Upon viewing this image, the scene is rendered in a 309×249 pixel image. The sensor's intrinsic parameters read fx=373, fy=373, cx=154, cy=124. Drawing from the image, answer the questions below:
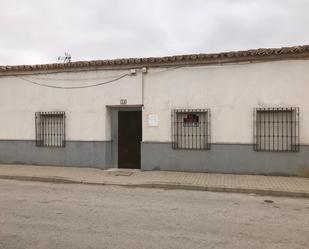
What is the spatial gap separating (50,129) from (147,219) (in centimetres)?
806

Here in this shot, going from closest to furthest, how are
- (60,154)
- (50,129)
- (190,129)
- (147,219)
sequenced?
1. (147,219)
2. (190,129)
3. (60,154)
4. (50,129)

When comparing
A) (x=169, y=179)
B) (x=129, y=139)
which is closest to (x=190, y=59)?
(x=129, y=139)

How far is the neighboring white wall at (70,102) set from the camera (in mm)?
12578

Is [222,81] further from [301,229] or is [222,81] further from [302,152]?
[301,229]

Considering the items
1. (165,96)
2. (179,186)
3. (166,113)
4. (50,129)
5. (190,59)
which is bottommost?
(179,186)

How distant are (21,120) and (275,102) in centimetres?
895

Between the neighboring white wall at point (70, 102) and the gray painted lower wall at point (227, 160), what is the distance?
1.76 m

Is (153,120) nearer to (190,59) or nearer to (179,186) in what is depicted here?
(190,59)

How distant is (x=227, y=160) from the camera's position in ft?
38.0

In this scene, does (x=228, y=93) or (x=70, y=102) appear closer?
(x=228, y=93)

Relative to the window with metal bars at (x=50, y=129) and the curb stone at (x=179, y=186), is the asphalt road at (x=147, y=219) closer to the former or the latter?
the curb stone at (x=179, y=186)

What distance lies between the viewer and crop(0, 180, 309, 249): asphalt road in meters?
5.20

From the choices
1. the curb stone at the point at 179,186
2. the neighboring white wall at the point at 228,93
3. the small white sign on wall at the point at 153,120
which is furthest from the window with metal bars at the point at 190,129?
the curb stone at the point at 179,186

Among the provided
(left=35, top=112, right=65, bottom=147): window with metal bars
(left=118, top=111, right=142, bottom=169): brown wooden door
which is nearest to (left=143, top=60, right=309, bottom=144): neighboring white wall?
→ (left=118, top=111, right=142, bottom=169): brown wooden door
